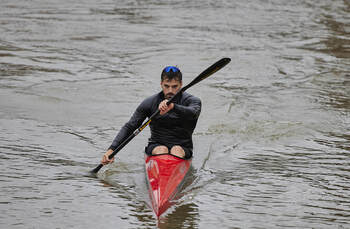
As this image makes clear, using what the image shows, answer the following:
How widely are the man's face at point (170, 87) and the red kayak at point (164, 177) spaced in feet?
2.20

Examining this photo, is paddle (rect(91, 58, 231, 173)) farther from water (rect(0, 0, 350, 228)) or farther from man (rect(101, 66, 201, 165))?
water (rect(0, 0, 350, 228))

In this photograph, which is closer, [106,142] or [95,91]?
[106,142]

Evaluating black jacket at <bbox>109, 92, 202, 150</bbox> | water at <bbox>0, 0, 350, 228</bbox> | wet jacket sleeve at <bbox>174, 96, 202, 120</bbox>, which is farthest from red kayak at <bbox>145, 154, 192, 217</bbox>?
wet jacket sleeve at <bbox>174, 96, 202, 120</bbox>

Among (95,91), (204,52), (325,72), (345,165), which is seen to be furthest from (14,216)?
(204,52)

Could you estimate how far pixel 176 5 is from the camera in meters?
23.8

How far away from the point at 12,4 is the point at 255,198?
63.3 ft

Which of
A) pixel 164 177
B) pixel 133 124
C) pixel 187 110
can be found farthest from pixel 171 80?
pixel 164 177

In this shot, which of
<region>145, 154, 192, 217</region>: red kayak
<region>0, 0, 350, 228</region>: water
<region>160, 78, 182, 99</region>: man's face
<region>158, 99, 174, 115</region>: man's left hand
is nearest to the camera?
<region>145, 154, 192, 217</region>: red kayak

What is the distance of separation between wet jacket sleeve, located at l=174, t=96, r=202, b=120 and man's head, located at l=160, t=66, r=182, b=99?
0.22 meters

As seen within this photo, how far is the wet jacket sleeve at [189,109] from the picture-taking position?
6059mm

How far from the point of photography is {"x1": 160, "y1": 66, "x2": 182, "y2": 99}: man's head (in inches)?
241

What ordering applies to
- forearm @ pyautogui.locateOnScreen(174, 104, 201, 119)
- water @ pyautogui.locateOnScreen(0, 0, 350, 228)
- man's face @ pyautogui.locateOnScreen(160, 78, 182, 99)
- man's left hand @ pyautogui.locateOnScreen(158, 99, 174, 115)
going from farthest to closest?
man's face @ pyautogui.locateOnScreen(160, 78, 182, 99), forearm @ pyautogui.locateOnScreen(174, 104, 201, 119), man's left hand @ pyautogui.locateOnScreen(158, 99, 174, 115), water @ pyautogui.locateOnScreen(0, 0, 350, 228)

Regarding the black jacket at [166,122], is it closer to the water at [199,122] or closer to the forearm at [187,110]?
the forearm at [187,110]

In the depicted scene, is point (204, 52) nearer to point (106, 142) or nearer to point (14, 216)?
point (106, 142)
